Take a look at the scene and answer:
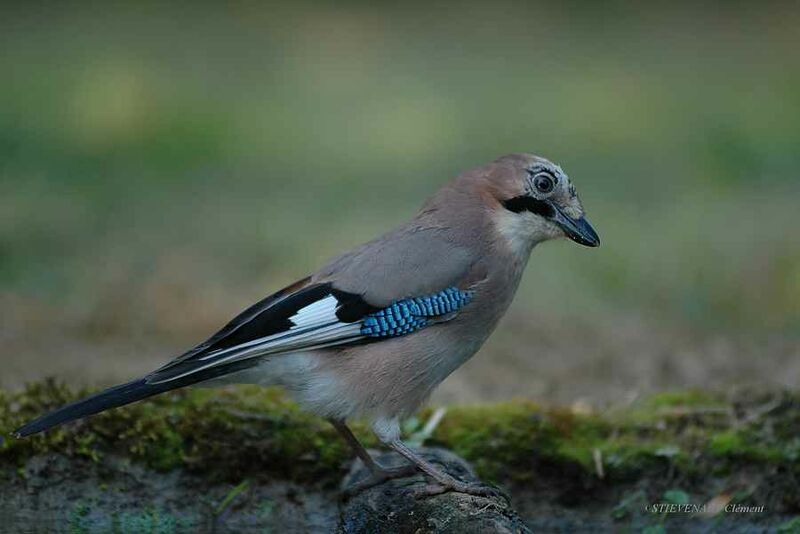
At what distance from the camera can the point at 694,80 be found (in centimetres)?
1639

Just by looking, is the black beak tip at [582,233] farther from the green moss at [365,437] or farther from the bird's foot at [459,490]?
the bird's foot at [459,490]

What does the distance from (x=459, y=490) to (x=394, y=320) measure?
80 centimetres

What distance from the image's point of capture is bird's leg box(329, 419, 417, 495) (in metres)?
5.48

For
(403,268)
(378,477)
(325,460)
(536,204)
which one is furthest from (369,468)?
(536,204)

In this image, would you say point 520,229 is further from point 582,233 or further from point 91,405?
point 91,405

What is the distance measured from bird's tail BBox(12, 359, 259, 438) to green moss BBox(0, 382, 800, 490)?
771 millimetres

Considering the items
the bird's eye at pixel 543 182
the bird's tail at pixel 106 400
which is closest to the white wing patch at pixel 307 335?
the bird's tail at pixel 106 400

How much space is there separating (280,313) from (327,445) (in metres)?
0.96

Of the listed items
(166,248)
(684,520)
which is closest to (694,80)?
(166,248)

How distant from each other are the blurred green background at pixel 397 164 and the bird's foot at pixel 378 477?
6.61ft

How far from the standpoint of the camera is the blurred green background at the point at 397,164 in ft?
28.5

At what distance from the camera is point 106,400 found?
5047mm

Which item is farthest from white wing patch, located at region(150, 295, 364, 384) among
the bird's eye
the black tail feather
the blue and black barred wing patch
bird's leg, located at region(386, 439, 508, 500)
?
the bird's eye

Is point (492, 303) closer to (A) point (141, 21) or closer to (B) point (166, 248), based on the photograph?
(B) point (166, 248)
